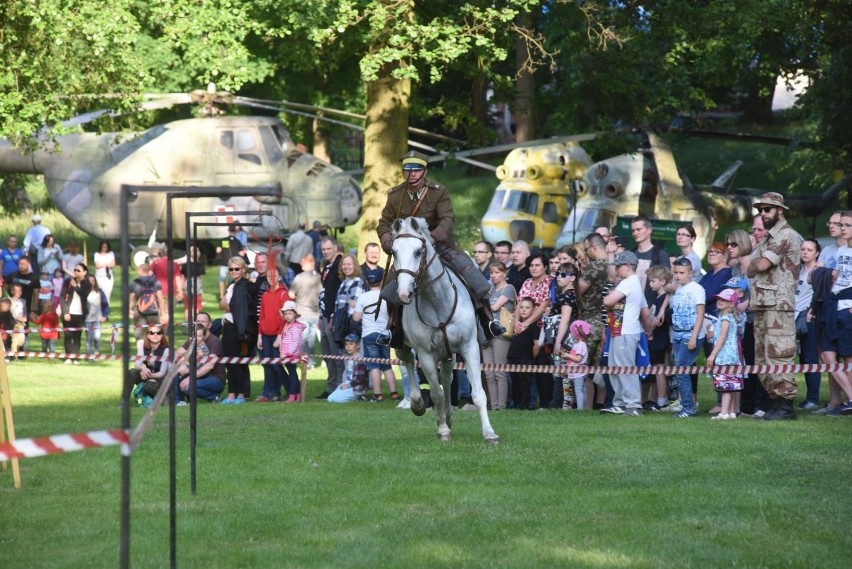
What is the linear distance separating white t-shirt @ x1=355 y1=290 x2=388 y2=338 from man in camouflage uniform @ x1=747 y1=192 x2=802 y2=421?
5759 mm

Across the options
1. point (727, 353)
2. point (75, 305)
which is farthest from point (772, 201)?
point (75, 305)

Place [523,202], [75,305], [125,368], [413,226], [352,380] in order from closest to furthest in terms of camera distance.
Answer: [125,368] < [413,226] < [352,380] < [75,305] < [523,202]

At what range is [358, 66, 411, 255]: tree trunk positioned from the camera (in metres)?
Result: 25.8

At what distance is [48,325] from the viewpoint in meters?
27.9

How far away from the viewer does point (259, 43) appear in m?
41.0

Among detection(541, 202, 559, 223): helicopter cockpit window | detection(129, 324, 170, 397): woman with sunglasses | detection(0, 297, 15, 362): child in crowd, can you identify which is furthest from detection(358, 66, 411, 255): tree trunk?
detection(541, 202, 559, 223): helicopter cockpit window

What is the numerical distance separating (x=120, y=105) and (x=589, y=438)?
569 inches

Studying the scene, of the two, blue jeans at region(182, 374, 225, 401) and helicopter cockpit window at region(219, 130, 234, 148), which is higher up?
helicopter cockpit window at region(219, 130, 234, 148)

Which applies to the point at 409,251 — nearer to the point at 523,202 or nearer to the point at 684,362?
the point at 684,362

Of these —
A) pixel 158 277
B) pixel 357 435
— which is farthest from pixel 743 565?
pixel 158 277

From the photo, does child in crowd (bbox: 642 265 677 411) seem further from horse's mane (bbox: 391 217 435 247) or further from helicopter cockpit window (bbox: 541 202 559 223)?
helicopter cockpit window (bbox: 541 202 559 223)

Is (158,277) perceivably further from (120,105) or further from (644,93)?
(644,93)

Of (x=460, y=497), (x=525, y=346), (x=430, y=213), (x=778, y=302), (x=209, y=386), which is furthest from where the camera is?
(x=209, y=386)

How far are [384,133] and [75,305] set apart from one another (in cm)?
719
